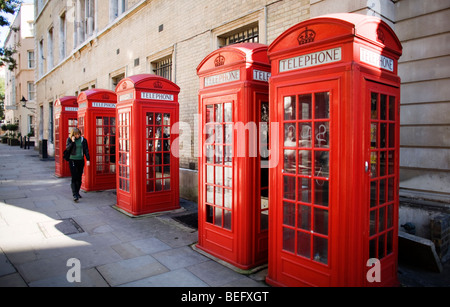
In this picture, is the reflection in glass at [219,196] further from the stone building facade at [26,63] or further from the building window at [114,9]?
the stone building facade at [26,63]

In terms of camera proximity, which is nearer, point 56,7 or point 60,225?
point 60,225

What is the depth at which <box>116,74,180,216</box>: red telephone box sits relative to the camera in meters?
6.86

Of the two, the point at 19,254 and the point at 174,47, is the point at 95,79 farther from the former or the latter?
the point at 19,254

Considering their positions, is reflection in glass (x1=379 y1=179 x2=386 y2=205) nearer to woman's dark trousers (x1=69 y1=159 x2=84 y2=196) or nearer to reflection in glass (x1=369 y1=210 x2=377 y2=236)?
reflection in glass (x1=369 y1=210 x2=377 y2=236)

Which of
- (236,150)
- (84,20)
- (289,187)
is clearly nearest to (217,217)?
(236,150)

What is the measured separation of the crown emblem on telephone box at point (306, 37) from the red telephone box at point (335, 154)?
11mm

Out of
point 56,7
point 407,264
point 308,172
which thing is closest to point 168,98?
point 308,172

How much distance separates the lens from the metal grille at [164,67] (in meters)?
10.1

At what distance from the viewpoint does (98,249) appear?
16.0 feet

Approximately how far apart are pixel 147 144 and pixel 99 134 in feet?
10.8

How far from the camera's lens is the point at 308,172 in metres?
3.39

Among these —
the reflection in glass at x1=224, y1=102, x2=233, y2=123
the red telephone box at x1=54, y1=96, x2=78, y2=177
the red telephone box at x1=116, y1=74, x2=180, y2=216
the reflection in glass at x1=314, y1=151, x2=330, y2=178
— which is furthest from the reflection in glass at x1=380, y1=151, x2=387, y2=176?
the red telephone box at x1=54, y1=96, x2=78, y2=177
